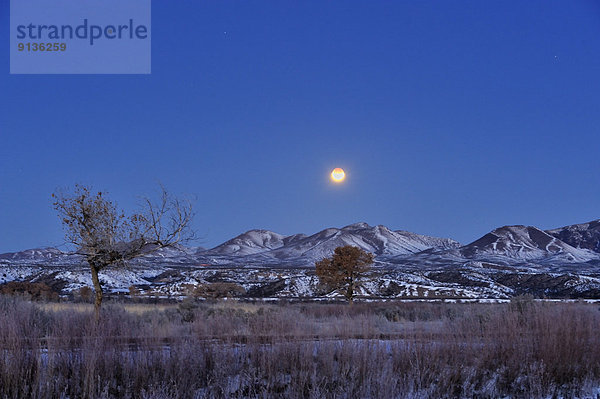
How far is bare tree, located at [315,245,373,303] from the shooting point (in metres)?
38.2

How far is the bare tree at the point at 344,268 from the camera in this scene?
3816 cm

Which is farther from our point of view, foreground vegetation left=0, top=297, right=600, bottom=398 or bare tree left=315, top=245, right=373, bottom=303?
bare tree left=315, top=245, right=373, bottom=303

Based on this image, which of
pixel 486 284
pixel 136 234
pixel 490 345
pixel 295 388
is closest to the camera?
pixel 295 388

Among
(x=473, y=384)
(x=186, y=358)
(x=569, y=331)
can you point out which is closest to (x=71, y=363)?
(x=186, y=358)

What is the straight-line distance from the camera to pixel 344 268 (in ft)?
126

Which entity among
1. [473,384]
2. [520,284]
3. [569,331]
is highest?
[569,331]

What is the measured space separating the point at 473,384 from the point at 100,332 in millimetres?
6711

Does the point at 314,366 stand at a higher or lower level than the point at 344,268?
higher

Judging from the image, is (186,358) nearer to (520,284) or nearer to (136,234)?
(136,234)

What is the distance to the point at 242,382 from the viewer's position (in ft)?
23.4

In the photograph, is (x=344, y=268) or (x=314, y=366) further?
(x=344, y=268)

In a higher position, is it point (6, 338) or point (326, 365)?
point (6, 338)

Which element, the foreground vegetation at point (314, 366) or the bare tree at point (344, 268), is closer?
the foreground vegetation at point (314, 366)

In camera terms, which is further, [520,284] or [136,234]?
[520,284]
